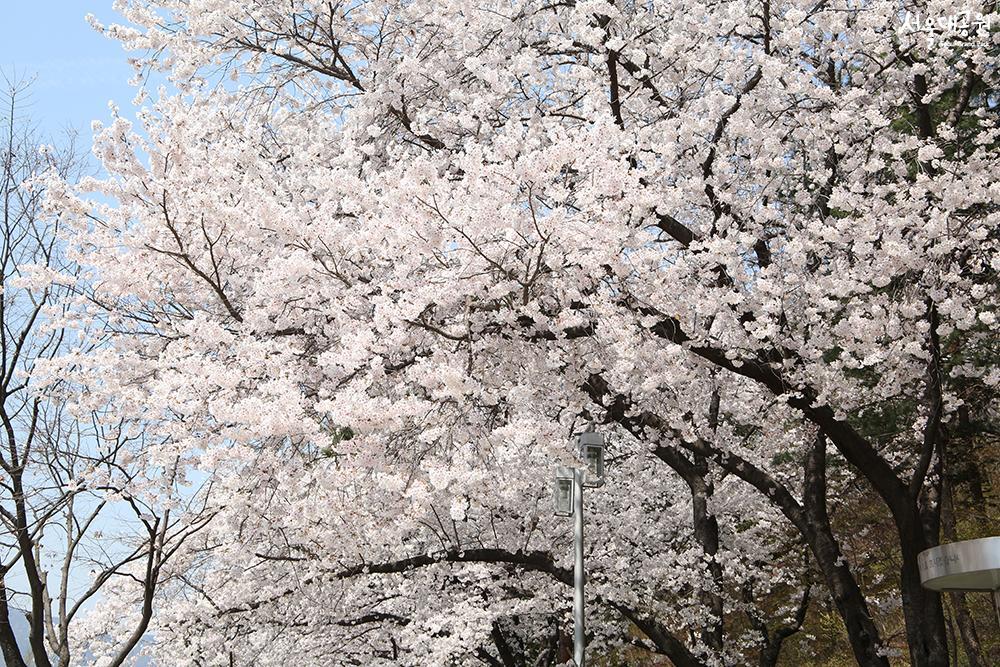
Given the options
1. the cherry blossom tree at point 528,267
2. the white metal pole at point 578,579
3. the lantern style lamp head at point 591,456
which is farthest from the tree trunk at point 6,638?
the lantern style lamp head at point 591,456

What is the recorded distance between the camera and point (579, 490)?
24.9 feet

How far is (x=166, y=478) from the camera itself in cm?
712

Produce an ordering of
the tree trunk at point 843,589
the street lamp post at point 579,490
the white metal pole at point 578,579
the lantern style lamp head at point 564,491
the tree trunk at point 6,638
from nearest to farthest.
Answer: the white metal pole at point 578,579 → the street lamp post at point 579,490 → the lantern style lamp head at point 564,491 → the tree trunk at point 843,589 → the tree trunk at point 6,638

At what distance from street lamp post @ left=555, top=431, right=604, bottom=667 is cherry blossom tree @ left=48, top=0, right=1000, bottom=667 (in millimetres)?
210

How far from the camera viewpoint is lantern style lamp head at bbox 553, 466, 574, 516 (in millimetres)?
7621

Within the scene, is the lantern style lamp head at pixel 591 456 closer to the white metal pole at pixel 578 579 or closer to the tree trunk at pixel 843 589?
the white metal pole at pixel 578 579

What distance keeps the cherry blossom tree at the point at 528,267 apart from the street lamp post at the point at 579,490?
8.3 inches

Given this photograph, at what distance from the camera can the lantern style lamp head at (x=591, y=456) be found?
7715 mm

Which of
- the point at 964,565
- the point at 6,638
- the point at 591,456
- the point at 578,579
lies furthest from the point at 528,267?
the point at 6,638

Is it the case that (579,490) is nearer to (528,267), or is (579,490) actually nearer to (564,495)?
(564,495)

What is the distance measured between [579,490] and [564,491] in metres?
0.14

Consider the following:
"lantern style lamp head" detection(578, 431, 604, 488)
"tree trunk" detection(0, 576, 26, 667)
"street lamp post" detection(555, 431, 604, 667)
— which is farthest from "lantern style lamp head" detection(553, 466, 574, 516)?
"tree trunk" detection(0, 576, 26, 667)

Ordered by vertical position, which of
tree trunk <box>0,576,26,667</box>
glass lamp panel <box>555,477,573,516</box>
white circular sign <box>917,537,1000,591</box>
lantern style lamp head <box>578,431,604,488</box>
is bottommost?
white circular sign <box>917,537,1000,591</box>

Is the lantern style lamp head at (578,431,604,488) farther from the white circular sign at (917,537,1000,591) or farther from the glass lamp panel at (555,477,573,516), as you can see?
the white circular sign at (917,537,1000,591)
